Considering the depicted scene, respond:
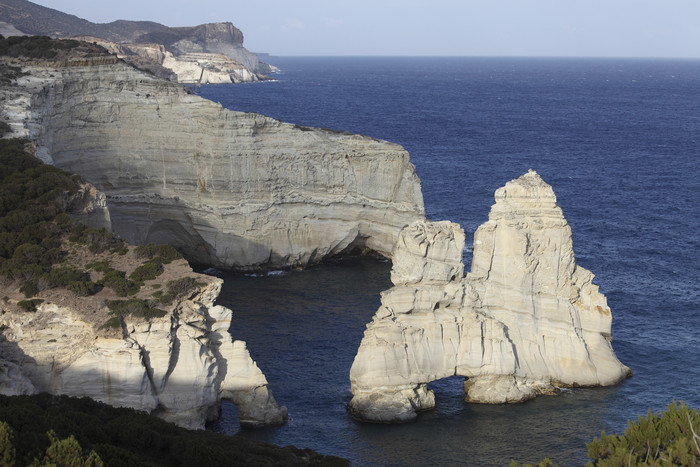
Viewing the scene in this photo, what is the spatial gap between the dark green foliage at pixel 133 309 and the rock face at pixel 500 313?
33.4ft

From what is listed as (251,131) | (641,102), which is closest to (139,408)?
(251,131)

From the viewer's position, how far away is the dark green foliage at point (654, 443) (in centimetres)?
2512

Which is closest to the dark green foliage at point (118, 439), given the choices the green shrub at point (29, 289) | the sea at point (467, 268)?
the green shrub at point (29, 289)

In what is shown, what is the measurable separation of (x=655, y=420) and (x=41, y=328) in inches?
911

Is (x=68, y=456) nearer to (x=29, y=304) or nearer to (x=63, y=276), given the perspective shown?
(x=29, y=304)

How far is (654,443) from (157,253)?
2315 cm

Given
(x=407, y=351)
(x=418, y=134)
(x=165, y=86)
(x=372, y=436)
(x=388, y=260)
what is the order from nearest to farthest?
1. (x=372, y=436)
2. (x=407, y=351)
3. (x=165, y=86)
4. (x=388, y=260)
5. (x=418, y=134)

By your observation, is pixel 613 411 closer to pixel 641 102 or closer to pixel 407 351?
pixel 407 351

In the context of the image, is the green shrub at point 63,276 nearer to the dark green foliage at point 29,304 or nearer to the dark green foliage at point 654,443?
the dark green foliage at point 29,304

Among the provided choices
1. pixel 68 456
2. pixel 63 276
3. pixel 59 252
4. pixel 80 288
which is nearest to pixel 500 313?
pixel 80 288

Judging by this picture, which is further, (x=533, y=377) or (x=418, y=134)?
(x=418, y=134)

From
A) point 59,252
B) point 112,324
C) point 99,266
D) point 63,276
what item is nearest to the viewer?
point 112,324

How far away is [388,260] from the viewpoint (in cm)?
6356

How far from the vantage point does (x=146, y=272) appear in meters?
37.1
